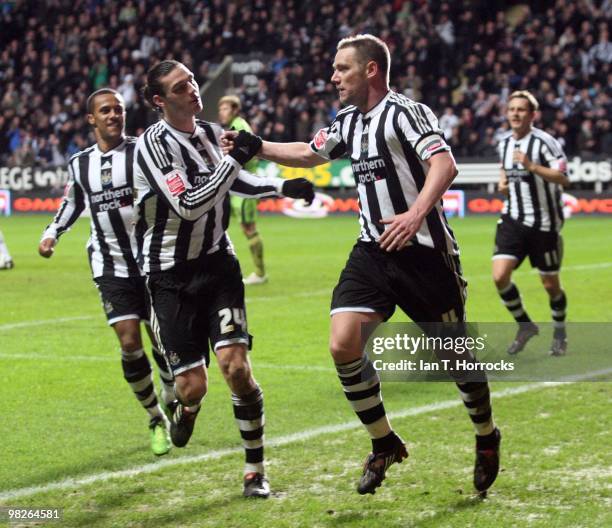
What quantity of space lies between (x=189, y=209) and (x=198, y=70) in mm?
29698

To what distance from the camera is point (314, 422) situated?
23.7 feet

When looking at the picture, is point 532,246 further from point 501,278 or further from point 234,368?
point 234,368

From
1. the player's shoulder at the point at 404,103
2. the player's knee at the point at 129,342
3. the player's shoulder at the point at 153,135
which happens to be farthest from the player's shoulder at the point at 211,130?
the player's knee at the point at 129,342

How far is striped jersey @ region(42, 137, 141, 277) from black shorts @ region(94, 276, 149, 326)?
0.05 metres

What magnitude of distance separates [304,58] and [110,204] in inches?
1025

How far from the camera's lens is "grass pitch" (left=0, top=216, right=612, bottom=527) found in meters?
5.23

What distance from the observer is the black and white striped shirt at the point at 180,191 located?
226 inches

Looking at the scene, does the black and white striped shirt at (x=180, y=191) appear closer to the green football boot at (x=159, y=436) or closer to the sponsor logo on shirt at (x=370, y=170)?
the sponsor logo on shirt at (x=370, y=170)

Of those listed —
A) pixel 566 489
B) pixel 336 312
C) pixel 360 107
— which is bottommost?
pixel 566 489

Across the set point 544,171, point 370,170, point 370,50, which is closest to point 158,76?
point 370,50

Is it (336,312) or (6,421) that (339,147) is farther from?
(6,421)

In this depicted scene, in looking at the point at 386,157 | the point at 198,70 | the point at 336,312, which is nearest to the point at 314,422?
the point at 336,312

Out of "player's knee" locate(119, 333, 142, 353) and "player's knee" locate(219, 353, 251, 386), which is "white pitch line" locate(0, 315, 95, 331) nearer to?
"player's knee" locate(119, 333, 142, 353)

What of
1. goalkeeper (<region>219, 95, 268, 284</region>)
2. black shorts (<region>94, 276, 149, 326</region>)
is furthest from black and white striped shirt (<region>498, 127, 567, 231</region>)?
goalkeeper (<region>219, 95, 268, 284</region>)
